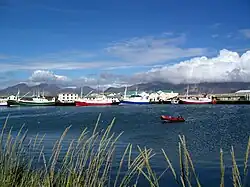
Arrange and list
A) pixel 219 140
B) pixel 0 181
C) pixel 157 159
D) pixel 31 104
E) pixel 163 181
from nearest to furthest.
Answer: pixel 0 181 < pixel 163 181 < pixel 157 159 < pixel 219 140 < pixel 31 104

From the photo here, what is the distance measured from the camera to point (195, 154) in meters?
25.2

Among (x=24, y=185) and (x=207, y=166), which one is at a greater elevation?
(x=24, y=185)

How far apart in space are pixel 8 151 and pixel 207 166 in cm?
1473

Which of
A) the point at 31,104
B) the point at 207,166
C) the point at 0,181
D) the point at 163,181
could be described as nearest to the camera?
the point at 0,181

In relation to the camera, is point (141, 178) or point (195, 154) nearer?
point (141, 178)

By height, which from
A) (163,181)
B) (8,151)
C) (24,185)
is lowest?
(163,181)

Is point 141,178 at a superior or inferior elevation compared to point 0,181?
inferior

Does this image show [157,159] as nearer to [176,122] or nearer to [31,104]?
[176,122]

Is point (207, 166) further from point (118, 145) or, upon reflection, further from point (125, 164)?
point (118, 145)

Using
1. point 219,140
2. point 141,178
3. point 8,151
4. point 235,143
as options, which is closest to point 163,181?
point 141,178

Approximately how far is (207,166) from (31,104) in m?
142

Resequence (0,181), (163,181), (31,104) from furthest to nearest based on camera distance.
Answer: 1. (31,104)
2. (163,181)
3. (0,181)

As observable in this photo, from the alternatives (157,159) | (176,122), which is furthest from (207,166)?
(176,122)

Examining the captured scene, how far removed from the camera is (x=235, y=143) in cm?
3117
